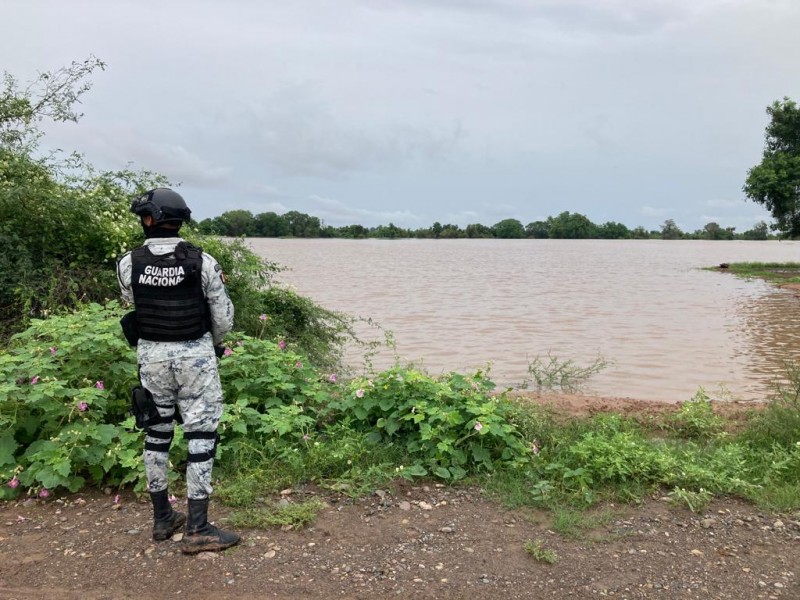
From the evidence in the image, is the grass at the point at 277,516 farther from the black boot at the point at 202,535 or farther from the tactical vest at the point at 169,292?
the tactical vest at the point at 169,292

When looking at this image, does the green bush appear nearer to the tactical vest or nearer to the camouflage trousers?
the camouflage trousers

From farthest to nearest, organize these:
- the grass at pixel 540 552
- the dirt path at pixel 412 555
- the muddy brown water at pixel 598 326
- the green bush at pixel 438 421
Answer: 1. the muddy brown water at pixel 598 326
2. the green bush at pixel 438 421
3. the grass at pixel 540 552
4. the dirt path at pixel 412 555

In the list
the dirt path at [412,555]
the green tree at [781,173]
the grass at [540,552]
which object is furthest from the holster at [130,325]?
the green tree at [781,173]

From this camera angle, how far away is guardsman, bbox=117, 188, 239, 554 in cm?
370

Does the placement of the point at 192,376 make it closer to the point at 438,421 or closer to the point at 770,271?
the point at 438,421

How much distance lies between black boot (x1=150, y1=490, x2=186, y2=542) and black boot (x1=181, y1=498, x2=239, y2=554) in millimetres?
196

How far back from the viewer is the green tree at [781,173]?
33125mm

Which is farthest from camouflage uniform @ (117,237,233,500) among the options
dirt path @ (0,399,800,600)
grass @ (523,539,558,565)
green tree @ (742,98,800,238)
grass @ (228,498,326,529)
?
green tree @ (742,98,800,238)

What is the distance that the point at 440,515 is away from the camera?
4234 millimetres

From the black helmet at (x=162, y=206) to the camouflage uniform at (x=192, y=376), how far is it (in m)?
0.15

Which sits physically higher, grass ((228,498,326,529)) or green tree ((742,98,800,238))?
green tree ((742,98,800,238))

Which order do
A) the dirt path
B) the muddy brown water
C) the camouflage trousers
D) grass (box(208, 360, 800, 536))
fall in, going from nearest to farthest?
1. the dirt path
2. the camouflage trousers
3. grass (box(208, 360, 800, 536))
4. the muddy brown water

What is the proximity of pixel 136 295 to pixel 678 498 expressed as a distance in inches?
157

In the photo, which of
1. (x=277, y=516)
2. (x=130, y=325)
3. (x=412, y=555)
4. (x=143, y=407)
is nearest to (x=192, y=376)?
(x=143, y=407)
